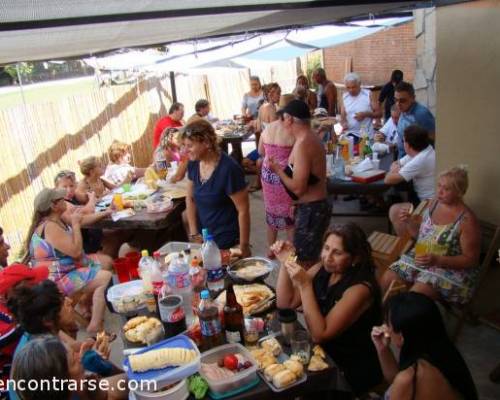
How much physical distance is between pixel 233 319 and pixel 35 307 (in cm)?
106

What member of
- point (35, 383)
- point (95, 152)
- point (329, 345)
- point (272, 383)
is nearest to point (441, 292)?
point (329, 345)

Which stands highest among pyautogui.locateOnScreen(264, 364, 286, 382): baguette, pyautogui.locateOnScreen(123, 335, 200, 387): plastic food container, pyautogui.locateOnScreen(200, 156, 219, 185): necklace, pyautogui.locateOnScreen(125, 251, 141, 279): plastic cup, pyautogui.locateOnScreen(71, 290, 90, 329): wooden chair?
pyautogui.locateOnScreen(200, 156, 219, 185): necklace

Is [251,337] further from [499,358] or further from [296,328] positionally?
[499,358]

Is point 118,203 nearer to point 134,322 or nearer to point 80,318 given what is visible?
point 80,318

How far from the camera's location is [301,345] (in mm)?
2195

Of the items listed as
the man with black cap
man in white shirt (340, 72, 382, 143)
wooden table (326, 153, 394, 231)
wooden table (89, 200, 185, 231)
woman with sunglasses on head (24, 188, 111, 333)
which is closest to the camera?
woman with sunglasses on head (24, 188, 111, 333)

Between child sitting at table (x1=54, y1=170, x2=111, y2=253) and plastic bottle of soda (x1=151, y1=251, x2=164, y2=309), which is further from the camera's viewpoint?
child sitting at table (x1=54, y1=170, x2=111, y2=253)

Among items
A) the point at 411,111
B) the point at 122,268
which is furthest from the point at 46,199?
the point at 411,111

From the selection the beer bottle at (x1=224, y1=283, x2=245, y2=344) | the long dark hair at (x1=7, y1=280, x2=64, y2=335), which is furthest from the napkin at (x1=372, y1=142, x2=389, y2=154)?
the long dark hair at (x1=7, y1=280, x2=64, y2=335)

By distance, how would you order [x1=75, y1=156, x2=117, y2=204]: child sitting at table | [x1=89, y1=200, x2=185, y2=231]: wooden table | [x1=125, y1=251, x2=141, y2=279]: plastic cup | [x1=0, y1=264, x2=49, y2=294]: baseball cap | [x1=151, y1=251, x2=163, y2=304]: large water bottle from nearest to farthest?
[x1=0, y1=264, x2=49, y2=294]: baseball cap < [x1=151, y1=251, x2=163, y2=304]: large water bottle < [x1=125, y1=251, x2=141, y2=279]: plastic cup < [x1=89, y1=200, x2=185, y2=231]: wooden table < [x1=75, y1=156, x2=117, y2=204]: child sitting at table

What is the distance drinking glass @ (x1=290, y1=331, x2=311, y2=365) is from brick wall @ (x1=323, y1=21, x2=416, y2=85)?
13.2 meters

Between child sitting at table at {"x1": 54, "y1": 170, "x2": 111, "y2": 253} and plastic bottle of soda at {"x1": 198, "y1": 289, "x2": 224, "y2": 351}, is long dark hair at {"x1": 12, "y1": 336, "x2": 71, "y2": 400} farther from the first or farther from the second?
child sitting at table at {"x1": 54, "y1": 170, "x2": 111, "y2": 253}

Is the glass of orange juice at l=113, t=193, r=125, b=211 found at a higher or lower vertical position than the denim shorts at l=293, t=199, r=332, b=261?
higher

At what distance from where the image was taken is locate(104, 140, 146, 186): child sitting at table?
19.1ft
